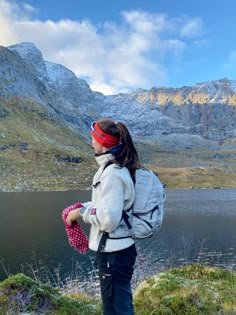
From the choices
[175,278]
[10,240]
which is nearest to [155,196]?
[175,278]

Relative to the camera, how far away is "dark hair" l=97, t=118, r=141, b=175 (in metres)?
5.38

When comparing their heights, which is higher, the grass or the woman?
the woman

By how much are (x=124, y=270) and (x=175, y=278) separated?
12.4ft

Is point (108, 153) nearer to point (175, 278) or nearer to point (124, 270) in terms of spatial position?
point (124, 270)

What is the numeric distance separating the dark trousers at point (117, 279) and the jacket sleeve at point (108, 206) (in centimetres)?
44

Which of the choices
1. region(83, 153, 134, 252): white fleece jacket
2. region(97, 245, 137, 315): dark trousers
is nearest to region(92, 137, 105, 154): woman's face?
region(83, 153, 134, 252): white fleece jacket

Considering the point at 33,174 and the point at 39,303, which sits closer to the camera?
the point at 39,303

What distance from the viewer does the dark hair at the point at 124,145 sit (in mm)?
5379

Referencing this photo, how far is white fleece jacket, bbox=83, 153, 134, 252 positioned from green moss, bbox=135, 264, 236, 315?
219 cm

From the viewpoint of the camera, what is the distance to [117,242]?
16.8ft

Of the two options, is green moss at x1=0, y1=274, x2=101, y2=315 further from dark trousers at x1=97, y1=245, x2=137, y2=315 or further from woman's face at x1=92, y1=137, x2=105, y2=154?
woman's face at x1=92, y1=137, x2=105, y2=154

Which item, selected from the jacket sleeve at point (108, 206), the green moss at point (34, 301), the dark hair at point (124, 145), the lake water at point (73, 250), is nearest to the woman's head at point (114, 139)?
the dark hair at point (124, 145)

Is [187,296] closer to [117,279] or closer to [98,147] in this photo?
[117,279]

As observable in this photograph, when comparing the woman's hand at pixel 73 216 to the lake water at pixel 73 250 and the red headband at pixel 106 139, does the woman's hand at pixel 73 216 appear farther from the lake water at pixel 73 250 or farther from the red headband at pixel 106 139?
the lake water at pixel 73 250
